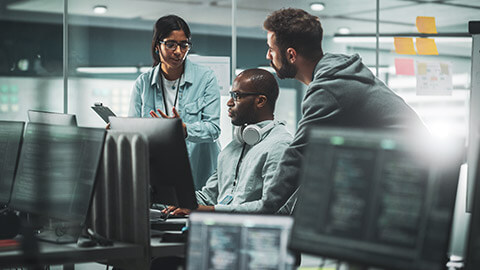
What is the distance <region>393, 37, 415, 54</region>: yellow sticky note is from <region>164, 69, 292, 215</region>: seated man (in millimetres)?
2670

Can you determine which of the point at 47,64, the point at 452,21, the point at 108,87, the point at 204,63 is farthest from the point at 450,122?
the point at 47,64

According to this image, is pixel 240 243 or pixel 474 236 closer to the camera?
pixel 474 236

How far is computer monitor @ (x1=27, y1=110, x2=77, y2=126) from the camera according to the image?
247cm

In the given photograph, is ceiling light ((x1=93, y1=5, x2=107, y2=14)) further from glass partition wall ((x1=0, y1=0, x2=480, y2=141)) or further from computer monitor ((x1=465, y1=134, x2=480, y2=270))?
computer monitor ((x1=465, y1=134, x2=480, y2=270))

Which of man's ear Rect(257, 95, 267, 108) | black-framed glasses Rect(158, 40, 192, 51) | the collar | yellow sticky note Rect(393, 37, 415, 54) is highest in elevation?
yellow sticky note Rect(393, 37, 415, 54)

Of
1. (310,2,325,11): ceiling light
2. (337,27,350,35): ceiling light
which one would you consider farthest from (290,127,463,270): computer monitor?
(337,27,350,35): ceiling light

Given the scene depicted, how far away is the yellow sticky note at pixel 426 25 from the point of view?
17.2 ft

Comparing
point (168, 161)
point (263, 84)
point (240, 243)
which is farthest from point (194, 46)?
point (240, 243)

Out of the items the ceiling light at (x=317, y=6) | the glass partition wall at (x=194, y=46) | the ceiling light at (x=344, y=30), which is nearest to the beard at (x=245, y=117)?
the glass partition wall at (x=194, y=46)

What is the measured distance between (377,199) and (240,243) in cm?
29

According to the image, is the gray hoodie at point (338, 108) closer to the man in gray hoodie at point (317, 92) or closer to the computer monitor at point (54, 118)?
the man in gray hoodie at point (317, 92)

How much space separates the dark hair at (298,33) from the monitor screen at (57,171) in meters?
0.73

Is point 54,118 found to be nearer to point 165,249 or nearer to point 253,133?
point 253,133

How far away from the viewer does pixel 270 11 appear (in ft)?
15.9
